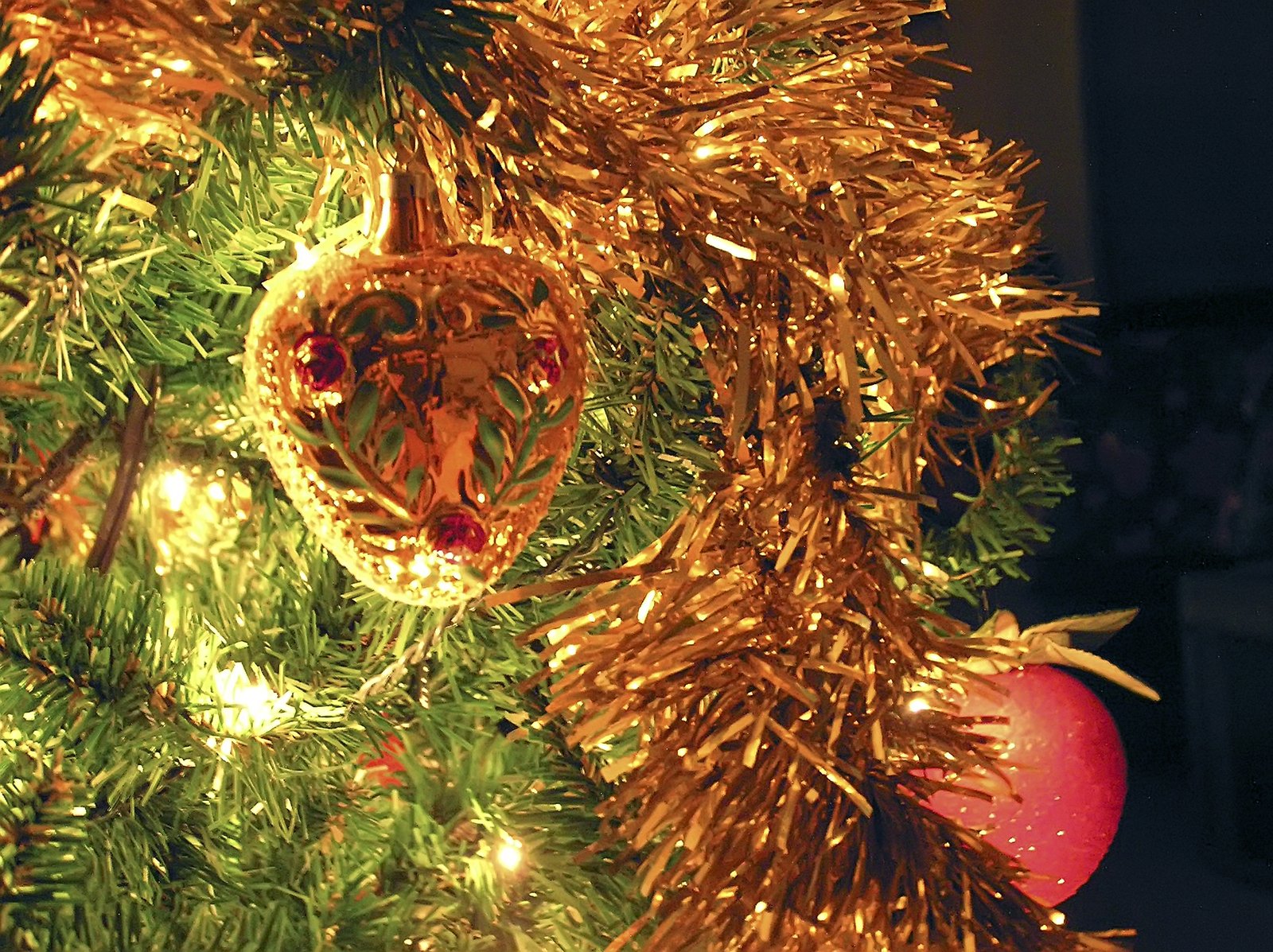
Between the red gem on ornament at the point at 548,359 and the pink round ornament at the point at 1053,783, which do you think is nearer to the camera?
the red gem on ornament at the point at 548,359

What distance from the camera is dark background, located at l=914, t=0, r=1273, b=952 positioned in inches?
61.7

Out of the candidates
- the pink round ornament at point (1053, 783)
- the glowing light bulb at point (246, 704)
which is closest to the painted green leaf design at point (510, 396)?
the glowing light bulb at point (246, 704)

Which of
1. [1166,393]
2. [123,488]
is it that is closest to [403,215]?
[123,488]

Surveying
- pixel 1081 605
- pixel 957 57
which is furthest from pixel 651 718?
pixel 957 57

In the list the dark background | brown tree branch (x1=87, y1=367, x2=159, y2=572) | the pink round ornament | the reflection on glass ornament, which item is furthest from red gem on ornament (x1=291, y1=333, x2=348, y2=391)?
the dark background

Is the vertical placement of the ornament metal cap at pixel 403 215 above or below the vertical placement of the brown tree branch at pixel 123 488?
above

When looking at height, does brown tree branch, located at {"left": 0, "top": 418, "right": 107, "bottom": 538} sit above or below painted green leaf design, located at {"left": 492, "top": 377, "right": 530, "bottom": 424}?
below

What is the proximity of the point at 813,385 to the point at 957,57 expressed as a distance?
81.5 inches

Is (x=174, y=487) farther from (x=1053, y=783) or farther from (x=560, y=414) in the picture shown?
(x=1053, y=783)

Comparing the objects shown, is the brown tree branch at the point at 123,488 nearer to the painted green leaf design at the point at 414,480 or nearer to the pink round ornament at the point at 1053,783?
the painted green leaf design at the point at 414,480

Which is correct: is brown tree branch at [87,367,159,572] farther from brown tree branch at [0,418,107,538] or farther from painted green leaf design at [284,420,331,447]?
painted green leaf design at [284,420,331,447]

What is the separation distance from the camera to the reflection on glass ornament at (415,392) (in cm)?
29

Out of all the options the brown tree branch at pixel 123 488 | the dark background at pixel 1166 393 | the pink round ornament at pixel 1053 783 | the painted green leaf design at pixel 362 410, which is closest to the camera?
the painted green leaf design at pixel 362 410

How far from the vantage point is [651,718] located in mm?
341
